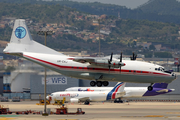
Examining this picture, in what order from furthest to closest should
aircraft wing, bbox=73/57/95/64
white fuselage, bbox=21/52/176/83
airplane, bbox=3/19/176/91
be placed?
1. white fuselage, bbox=21/52/176/83
2. airplane, bbox=3/19/176/91
3. aircraft wing, bbox=73/57/95/64

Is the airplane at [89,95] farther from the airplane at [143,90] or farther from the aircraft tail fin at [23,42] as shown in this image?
the aircraft tail fin at [23,42]

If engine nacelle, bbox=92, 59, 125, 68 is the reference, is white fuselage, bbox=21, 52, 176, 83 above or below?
below

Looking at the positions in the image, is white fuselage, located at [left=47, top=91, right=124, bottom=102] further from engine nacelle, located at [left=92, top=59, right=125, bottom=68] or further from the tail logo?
engine nacelle, located at [left=92, top=59, right=125, bottom=68]

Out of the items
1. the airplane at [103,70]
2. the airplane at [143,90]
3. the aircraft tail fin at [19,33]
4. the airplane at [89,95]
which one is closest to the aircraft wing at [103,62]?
the airplane at [103,70]

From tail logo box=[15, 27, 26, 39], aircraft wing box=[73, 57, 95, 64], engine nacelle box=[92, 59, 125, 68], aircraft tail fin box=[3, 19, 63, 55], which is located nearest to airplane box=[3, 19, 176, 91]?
engine nacelle box=[92, 59, 125, 68]

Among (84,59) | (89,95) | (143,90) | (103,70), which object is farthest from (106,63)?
(143,90)

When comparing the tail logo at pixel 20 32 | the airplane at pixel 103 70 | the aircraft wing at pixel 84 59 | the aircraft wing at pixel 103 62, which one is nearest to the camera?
the aircraft wing at pixel 84 59

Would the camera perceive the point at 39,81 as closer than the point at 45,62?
No

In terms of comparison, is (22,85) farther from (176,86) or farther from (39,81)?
(176,86)

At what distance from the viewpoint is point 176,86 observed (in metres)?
141

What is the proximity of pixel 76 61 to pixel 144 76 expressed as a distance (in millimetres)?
13894

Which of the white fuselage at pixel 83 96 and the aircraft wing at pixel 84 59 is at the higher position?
the aircraft wing at pixel 84 59

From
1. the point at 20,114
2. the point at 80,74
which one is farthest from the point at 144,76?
the point at 20,114

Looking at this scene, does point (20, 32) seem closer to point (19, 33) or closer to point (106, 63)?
point (19, 33)
